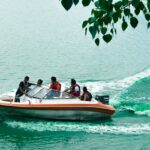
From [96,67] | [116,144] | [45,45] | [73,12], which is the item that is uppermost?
[73,12]

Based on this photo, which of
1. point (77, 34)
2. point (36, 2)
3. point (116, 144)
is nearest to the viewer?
point (116, 144)

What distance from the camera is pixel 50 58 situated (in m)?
38.0

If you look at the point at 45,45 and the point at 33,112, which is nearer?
the point at 33,112

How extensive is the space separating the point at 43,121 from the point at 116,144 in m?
3.77

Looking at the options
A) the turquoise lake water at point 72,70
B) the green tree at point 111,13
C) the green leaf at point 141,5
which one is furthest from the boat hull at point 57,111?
the green leaf at point 141,5

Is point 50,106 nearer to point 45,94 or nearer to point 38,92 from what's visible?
point 45,94

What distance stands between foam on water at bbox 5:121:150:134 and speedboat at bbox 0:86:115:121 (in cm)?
37

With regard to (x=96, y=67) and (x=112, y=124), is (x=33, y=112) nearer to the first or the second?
(x=112, y=124)

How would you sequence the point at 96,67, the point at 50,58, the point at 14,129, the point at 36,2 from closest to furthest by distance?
1. the point at 14,129
2. the point at 96,67
3. the point at 50,58
4. the point at 36,2

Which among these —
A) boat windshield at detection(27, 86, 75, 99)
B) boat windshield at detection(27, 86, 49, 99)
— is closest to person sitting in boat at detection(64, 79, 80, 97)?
boat windshield at detection(27, 86, 75, 99)

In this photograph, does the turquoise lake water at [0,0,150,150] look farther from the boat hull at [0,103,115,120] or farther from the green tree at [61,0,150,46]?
the green tree at [61,0,150,46]

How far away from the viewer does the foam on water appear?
18.5 metres

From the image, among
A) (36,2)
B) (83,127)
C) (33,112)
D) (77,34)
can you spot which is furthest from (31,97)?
(36,2)

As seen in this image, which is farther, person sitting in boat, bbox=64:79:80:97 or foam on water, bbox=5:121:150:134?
person sitting in boat, bbox=64:79:80:97
